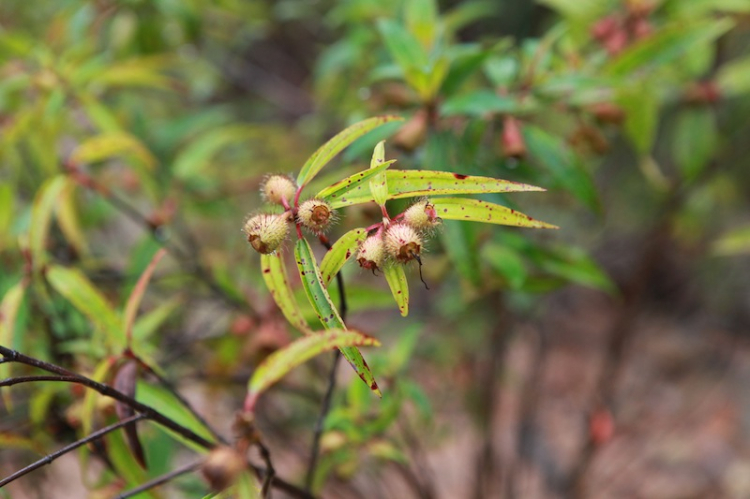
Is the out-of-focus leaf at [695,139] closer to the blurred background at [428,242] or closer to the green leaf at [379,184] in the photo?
the blurred background at [428,242]

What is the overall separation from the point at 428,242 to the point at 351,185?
44 centimetres

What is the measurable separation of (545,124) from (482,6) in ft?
1.52

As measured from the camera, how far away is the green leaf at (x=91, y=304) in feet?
2.38

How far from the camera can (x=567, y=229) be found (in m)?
2.16

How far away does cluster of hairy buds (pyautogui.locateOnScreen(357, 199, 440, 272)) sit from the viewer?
0.49 metres

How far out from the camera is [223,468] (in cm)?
47

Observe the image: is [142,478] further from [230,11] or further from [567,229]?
[567,229]

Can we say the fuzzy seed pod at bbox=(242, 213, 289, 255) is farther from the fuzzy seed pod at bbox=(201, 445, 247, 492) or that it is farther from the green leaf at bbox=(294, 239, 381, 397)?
the fuzzy seed pod at bbox=(201, 445, 247, 492)

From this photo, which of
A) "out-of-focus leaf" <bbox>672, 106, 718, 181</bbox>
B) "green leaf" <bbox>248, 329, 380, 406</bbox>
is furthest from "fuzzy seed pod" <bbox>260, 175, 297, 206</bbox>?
"out-of-focus leaf" <bbox>672, 106, 718, 181</bbox>

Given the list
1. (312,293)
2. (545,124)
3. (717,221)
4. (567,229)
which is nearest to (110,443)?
(312,293)

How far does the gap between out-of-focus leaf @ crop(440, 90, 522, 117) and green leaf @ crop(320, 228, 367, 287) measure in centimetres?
36

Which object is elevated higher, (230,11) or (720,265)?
(720,265)

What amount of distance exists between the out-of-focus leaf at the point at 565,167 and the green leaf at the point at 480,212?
1.28 feet

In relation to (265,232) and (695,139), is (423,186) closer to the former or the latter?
(265,232)
